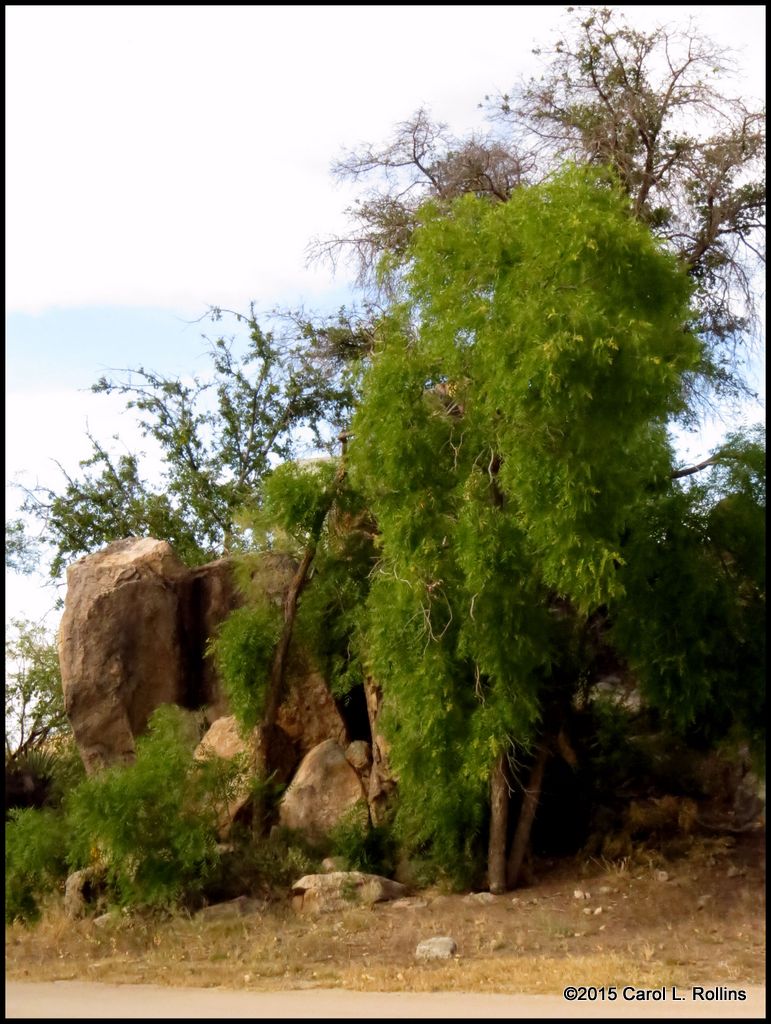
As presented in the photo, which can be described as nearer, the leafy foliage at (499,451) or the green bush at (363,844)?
the leafy foliage at (499,451)

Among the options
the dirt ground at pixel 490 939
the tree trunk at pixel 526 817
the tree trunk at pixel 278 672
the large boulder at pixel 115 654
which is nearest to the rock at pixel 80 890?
the dirt ground at pixel 490 939

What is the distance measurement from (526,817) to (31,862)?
242 inches

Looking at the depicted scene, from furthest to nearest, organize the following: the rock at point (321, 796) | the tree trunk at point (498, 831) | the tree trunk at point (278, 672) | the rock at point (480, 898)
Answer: the tree trunk at point (278, 672), the rock at point (321, 796), the tree trunk at point (498, 831), the rock at point (480, 898)

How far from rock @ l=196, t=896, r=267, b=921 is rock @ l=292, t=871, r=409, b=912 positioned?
1.58ft

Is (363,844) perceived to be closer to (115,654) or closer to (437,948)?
(437,948)

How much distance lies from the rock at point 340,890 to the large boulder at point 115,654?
4.00 metres

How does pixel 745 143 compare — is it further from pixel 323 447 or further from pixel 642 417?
pixel 323 447

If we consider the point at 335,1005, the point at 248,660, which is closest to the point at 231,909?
the point at 248,660

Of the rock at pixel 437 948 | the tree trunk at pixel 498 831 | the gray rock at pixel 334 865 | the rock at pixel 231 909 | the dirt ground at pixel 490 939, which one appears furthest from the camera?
the gray rock at pixel 334 865

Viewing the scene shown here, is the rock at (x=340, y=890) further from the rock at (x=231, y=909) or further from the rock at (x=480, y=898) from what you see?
the rock at (x=480, y=898)

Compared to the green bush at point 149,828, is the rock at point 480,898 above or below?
below

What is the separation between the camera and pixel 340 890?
14.2m

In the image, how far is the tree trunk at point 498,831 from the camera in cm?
1448

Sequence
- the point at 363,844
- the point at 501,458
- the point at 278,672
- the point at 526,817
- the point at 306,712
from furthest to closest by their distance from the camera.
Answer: the point at 306,712 → the point at 278,672 → the point at 363,844 → the point at 526,817 → the point at 501,458
